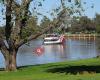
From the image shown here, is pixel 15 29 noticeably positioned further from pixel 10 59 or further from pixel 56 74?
pixel 56 74

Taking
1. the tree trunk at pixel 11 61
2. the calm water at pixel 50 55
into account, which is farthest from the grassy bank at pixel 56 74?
the calm water at pixel 50 55

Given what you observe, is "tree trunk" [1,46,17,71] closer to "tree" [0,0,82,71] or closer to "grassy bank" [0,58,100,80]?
"tree" [0,0,82,71]

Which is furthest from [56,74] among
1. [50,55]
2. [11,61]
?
[50,55]

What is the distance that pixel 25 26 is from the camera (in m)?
25.3

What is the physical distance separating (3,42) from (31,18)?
2466mm

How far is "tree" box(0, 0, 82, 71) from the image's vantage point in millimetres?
24188

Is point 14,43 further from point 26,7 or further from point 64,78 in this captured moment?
point 64,78

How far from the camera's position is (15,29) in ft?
84.0

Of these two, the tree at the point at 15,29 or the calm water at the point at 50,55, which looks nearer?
the tree at the point at 15,29

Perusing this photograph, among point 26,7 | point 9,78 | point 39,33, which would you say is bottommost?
point 9,78

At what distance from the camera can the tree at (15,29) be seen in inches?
952

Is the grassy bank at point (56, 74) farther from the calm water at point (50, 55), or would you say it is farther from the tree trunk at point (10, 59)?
the calm water at point (50, 55)

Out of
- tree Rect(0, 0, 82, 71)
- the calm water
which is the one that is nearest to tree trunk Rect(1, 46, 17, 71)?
tree Rect(0, 0, 82, 71)

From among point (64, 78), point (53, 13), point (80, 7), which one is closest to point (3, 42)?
point (53, 13)
